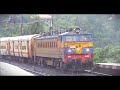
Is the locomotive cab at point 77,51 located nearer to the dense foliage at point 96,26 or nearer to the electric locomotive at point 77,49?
the electric locomotive at point 77,49

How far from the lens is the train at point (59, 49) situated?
8.09m

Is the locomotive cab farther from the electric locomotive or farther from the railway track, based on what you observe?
the railway track

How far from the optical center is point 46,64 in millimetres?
8477

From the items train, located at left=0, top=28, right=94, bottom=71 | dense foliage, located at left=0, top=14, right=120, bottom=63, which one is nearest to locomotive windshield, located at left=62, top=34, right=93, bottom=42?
train, located at left=0, top=28, right=94, bottom=71

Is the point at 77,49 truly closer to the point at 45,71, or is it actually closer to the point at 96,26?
the point at 96,26

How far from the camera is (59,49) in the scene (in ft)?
26.9

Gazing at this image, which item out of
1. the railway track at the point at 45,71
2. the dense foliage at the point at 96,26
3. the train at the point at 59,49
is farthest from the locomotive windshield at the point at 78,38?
the railway track at the point at 45,71

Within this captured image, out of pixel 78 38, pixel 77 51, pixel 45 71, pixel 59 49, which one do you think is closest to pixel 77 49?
pixel 77 51

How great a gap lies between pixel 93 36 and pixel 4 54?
83.8 inches

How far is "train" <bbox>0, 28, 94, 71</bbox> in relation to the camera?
809cm
